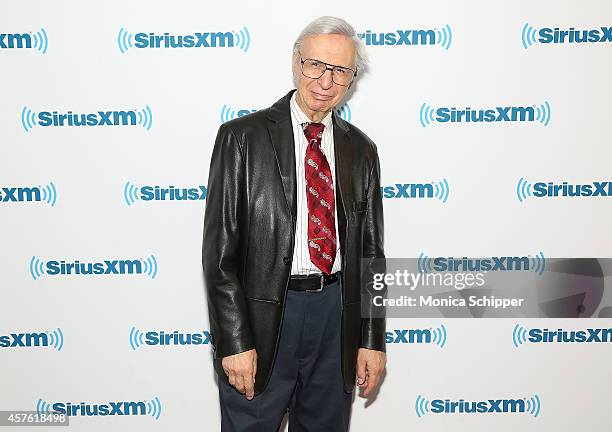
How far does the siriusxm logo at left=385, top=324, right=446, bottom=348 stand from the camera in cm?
295

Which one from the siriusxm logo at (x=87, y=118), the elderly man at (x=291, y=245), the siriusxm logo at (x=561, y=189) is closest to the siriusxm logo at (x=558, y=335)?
the siriusxm logo at (x=561, y=189)

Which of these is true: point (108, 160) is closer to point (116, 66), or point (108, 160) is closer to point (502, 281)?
point (116, 66)

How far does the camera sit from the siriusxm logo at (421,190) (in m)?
2.82

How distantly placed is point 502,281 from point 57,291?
223cm

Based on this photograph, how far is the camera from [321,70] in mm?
1979

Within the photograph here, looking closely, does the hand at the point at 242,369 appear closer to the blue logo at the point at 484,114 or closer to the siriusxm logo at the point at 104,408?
the siriusxm logo at the point at 104,408

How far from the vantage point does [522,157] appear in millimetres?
2799

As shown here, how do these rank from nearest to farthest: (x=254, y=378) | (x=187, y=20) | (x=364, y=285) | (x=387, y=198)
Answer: (x=254, y=378), (x=364, y=285), (x=187, y=20), (x=387, y=198)

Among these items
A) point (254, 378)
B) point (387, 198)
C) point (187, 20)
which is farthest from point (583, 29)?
point (254, 378)

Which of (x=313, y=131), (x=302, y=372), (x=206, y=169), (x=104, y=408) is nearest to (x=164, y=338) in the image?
(x=104, y=408)

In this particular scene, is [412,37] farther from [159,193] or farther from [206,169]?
[159,193]

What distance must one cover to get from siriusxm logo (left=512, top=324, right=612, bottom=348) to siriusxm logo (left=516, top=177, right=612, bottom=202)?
686mm

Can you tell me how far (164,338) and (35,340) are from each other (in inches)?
25.6
